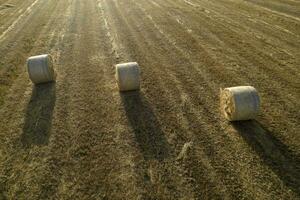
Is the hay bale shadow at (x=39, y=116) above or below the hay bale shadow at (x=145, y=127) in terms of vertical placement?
below

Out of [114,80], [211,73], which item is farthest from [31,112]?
[211,73]

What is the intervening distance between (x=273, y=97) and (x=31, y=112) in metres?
8.31

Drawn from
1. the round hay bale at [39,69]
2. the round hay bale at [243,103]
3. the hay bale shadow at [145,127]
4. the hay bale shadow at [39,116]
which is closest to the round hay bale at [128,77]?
the hay bale shadow at [145,127]

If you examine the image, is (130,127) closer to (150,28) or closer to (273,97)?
(273,97)

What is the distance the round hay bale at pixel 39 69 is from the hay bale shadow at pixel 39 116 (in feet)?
1.01

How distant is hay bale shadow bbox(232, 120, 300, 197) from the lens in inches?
276

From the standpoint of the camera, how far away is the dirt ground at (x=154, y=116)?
23.2 ft

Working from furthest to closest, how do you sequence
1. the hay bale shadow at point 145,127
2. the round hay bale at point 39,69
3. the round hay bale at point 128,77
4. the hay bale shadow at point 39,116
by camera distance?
1. the round hay bale at point 39,69
2. the round hay bale at point 128,77
3. the hay bale shadow at point 39,116
4. the hay bale shadow at point 145,127

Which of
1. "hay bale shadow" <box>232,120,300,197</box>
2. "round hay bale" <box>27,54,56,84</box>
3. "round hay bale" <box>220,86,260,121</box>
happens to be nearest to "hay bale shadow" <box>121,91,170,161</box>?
"round hay bale" <box>220,86,260,121</box>

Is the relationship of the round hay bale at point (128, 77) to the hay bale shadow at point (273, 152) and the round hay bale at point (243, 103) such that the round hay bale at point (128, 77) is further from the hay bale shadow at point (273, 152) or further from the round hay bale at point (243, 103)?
the hay bale shadow at point (273, 152)

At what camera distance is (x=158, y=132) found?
8875 millimetres

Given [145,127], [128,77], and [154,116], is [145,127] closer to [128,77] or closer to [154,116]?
[154,116]

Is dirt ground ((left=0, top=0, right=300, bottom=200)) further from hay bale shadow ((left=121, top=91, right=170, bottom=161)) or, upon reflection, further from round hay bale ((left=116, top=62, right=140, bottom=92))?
round hay bale ((left=116, top=62, right=140, bottom=92))

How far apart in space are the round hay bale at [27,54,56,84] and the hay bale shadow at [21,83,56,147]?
309mm
